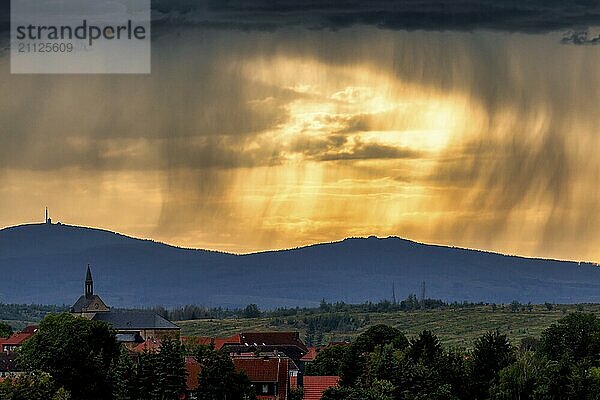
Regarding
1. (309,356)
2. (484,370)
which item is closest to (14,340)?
(309,356)

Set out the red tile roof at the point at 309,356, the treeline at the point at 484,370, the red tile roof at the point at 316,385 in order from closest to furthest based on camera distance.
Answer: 1. the treeline at the point at 484,370
2. the red tile roof at the point at 316,385
3. the red tile roof at the point at 309,356

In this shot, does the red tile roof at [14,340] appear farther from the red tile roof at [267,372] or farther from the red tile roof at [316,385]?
the red tile roof at [267,372]

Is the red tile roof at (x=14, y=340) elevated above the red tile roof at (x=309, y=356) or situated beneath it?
elevated above

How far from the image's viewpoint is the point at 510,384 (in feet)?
281

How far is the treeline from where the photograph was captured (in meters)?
85.2

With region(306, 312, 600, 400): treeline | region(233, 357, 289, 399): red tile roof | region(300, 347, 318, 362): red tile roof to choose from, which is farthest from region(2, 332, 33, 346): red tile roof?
region(233, 357, 289, 399): red tile roof

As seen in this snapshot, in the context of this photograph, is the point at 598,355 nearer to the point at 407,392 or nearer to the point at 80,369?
the point at 407,392

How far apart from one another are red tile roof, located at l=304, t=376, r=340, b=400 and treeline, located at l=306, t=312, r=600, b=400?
135 centimetres

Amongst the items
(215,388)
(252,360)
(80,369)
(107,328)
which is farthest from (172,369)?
(107,328)

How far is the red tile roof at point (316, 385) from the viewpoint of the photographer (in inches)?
3891

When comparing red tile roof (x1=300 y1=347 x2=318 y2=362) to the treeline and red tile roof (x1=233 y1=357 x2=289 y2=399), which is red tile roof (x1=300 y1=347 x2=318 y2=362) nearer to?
the treeline

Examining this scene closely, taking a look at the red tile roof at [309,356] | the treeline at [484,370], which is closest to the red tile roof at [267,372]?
the treeline at [484,370]

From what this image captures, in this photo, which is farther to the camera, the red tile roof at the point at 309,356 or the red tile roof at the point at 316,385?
the red tile roof at the point at 309,356

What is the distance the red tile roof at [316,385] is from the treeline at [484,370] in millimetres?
1349
